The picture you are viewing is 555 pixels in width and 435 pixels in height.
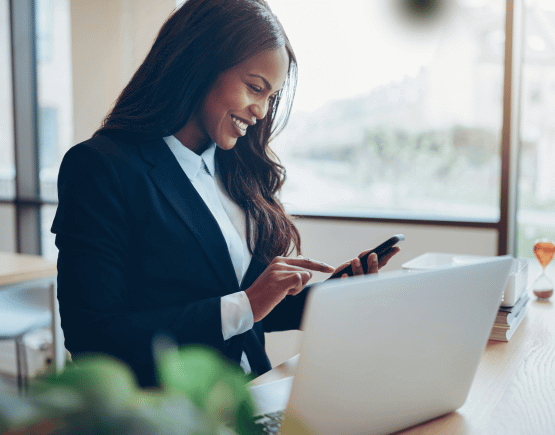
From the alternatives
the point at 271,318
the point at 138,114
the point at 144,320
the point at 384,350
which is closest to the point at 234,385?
the point at 384,350

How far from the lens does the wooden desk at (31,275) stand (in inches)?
78.7

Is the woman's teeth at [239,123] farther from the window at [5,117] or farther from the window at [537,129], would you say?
the window at [5,117]

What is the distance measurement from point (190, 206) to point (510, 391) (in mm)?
727

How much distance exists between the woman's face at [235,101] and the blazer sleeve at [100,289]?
1.00 feet

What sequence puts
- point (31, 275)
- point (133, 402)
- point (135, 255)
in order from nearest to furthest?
point (133, 402)
point (135, 255)
point (31, 275)

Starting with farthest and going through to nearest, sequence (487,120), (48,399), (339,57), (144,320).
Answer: (339,57)
(487,120)
(144,320)
(48,399)

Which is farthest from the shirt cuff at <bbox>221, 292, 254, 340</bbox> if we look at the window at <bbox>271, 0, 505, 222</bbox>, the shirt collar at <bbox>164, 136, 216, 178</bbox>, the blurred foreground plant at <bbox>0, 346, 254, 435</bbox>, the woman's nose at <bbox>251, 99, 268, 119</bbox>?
the window at <bbox>271, 0, 505, 222</bbox>

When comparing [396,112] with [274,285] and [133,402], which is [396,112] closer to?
[274,285]

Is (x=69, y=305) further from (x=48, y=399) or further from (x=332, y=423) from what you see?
(x=48, y=399)

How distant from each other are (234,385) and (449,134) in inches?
97.5

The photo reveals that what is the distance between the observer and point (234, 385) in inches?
11.4

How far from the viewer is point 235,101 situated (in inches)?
47.6

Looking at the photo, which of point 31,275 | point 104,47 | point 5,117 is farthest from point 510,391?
point 5,117

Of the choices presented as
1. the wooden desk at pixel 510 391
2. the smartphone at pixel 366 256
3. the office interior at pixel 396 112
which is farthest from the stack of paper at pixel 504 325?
the office interior at pixel 396 112
